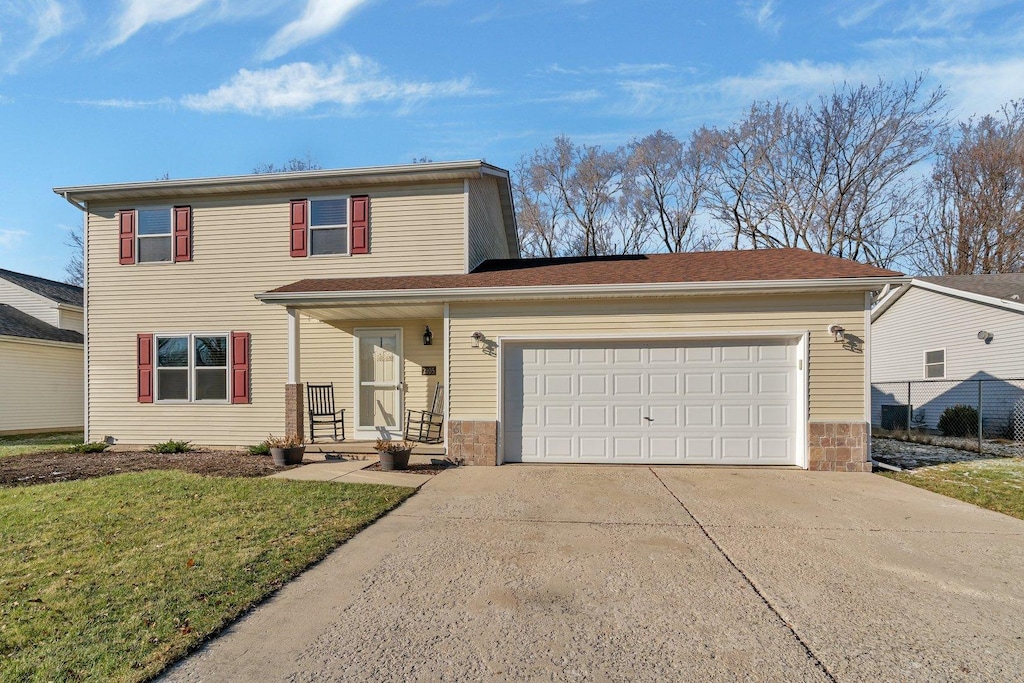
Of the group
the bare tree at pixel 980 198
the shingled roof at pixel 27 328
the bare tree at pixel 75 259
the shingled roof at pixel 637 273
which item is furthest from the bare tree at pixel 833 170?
the bare tree at pixel 75 259

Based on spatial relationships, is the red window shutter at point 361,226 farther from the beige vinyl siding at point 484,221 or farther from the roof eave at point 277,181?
the beige vinyl siding at point 484,221

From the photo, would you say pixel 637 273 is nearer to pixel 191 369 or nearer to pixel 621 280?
pixel 621 280

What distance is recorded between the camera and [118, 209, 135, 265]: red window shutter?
1062 centimetres

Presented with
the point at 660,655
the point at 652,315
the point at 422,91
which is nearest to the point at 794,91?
the point at 422,91

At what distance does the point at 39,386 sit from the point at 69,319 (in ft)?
9.41

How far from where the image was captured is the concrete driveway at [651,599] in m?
2.52

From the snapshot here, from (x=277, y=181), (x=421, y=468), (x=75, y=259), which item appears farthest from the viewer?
(x=75, y=259)

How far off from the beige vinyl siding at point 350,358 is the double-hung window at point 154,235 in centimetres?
343

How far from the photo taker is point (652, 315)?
788 centimetres

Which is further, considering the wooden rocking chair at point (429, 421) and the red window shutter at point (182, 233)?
the red window shutter at point (182, 233)

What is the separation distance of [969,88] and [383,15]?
19.2 meters

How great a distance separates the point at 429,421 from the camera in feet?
31.1

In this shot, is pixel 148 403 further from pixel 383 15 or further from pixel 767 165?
pixel 767 165

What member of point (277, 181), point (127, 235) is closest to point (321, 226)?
point (277, 181)
